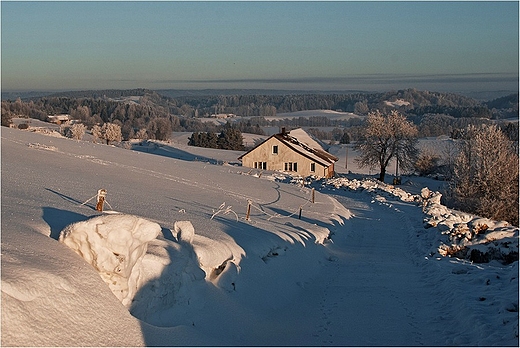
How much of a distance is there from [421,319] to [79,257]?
6.19 metres

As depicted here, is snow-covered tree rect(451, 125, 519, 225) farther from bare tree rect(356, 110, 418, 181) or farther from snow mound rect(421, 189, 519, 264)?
snow mound rect(421, 189, 519, 264)

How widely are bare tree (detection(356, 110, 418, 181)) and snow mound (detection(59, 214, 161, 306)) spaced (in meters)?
53.6

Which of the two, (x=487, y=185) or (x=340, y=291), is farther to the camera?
(x=487, y=185)

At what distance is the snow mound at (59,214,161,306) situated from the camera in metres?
7.52

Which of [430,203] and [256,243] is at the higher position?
[256,243]

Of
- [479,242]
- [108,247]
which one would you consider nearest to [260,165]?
[479,242]


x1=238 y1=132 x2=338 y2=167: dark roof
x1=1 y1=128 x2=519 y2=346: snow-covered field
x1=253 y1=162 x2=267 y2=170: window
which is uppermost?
x1=1 y1=128 x2=519 y2=346: snow-covered field

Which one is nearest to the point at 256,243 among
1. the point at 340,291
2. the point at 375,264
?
the point at 340,291

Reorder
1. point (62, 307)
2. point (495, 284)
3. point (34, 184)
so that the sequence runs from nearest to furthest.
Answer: point (62, 307) → point (495, 284) → point (34, 184)

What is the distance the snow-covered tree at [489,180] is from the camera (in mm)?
35375

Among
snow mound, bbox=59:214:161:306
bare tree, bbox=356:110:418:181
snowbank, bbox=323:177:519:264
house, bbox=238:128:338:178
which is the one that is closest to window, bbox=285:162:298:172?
house, bbox=238:128:338:178

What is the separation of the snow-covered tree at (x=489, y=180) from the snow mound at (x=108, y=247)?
31.1 meters

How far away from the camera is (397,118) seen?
60.9 m

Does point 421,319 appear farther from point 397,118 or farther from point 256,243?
point 397,118
